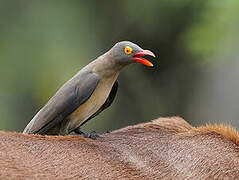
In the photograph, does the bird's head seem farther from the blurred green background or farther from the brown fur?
the blurred green background

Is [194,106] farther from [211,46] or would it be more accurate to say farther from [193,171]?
[193,171]

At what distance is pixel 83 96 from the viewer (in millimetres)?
4875

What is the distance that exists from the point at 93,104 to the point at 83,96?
5.8 inches

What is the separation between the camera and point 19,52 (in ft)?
43.9

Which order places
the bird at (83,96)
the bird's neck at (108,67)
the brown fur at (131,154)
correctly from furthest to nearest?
the bird's neck at (108,67)
the bird at (83,96)
the brown fur at (131,154)

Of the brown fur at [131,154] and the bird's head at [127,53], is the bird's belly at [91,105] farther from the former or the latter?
the brown fur at [131,154]

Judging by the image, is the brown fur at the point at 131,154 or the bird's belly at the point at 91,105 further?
the bird's belly at the point at 91,105

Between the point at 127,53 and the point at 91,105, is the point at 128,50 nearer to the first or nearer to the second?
the point at 127,53

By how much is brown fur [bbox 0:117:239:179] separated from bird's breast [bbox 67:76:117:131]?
1.96 ft

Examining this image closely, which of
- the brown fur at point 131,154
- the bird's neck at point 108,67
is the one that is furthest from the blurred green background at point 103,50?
the brown fur at point 131,154

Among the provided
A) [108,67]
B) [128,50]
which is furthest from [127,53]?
[108,67]

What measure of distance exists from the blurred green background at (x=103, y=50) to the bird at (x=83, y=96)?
7183mm

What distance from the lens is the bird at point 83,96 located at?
15.7ft

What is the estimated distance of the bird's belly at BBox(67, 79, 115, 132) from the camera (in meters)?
4.89
